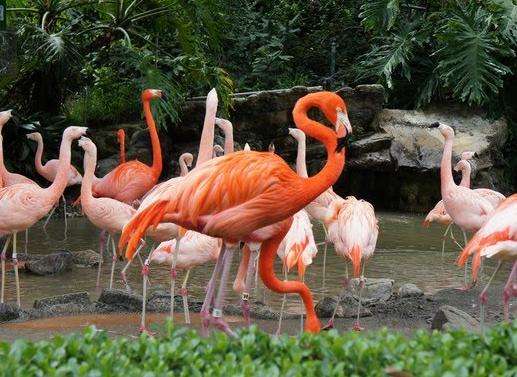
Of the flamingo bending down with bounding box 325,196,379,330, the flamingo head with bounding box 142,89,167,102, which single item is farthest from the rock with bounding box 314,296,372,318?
the flamingo head with bounding box 142,89,167,102

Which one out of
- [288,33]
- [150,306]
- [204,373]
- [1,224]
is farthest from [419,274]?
[288,33]

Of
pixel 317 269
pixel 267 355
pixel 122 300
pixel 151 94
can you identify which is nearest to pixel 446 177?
pixel 317 269

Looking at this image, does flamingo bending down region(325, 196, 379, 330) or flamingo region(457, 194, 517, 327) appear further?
flamingo bending down region(325, 196, 379, 330)

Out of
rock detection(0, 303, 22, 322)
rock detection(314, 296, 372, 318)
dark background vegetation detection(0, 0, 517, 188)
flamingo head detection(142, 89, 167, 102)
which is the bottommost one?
rock detection(0, 303, 22, 322)

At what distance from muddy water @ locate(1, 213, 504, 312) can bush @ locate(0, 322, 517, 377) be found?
3382 millimetres

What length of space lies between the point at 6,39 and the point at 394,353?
7.09 metres

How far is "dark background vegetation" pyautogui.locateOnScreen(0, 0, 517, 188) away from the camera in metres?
11.0

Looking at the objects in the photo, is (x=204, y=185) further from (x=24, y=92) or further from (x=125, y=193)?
(x=24, y=92)

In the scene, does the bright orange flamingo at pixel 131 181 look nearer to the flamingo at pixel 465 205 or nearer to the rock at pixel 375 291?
the rock at pixel 375 291

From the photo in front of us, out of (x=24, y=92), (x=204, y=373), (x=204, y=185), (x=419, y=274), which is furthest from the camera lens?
(x=24, y=92)

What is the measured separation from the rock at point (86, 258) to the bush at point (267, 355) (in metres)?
5.18

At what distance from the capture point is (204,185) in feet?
15.8

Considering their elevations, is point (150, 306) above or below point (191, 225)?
below

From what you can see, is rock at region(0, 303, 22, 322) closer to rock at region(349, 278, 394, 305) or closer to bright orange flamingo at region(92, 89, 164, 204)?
rock at region(349, 278, 394, 305)
